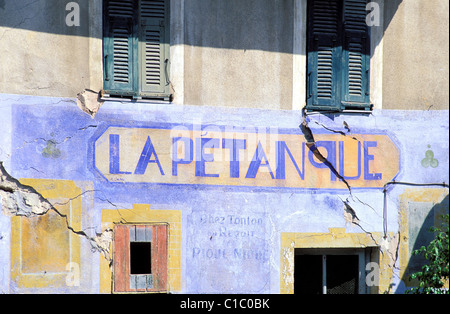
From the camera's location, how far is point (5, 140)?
8.89m

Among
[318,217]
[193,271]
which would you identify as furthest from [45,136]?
[318,217]

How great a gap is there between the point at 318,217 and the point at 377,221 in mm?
816

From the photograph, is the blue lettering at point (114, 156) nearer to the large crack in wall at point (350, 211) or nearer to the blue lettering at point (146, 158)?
the blue lettering at point (146, 158)

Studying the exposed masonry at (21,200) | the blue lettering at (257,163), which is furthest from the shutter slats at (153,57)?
the exposed masonry at (21,200)

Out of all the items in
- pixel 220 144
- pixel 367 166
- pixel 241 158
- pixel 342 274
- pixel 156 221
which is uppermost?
pixel 220 144

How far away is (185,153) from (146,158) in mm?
488

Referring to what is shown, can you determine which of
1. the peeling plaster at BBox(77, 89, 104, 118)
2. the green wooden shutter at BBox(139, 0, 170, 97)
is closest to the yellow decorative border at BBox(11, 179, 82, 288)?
the peeling plaster at BBox(77, 89, 104, 118)

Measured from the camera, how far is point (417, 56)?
1032 cm

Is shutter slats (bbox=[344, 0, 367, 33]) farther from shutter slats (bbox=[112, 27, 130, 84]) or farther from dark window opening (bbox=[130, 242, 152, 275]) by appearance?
dark window opening (bbox=[130, 242, 152, 275])

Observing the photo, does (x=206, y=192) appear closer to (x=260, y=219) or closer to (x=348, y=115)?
(x=260, y=219)

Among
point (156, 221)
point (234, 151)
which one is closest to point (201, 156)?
point (234, 151)

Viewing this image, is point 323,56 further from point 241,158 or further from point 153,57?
point 153,57

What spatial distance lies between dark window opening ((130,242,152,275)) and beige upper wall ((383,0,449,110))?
367cm

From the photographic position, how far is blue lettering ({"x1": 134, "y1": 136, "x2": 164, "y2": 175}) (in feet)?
30.6
